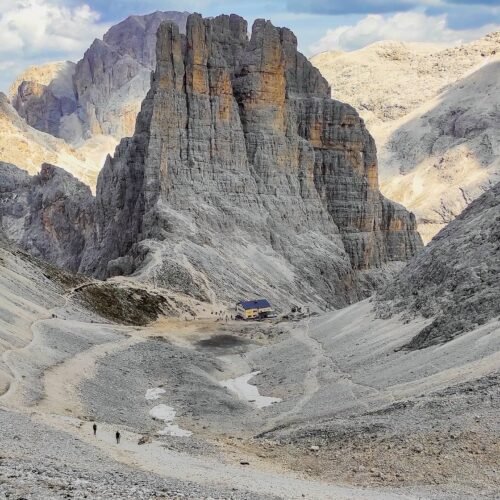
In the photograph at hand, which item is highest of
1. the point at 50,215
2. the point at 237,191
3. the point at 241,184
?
the point at 241,184

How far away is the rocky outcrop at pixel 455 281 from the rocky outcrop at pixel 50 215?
9177cm

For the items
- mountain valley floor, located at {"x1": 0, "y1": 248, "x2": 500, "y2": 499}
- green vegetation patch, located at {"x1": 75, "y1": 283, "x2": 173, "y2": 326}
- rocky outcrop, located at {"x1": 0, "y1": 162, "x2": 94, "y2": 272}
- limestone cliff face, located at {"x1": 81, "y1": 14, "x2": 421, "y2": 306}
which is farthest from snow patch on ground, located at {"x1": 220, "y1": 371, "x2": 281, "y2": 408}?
rocky outcrop, located at {"x1": 0, "y1": 162, "x2": 94, "y2": 272}

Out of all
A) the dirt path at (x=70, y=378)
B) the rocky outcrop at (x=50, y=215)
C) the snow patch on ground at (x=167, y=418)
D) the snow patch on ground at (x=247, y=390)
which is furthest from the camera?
the rocky outcrop at (x=50, y=215)

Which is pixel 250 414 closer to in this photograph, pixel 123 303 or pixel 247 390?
pixel 247 390

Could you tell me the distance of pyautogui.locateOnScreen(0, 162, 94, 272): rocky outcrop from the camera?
154125 millimetres

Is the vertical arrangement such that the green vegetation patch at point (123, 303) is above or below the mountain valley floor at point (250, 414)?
below

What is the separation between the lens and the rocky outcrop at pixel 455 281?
49.9 meters

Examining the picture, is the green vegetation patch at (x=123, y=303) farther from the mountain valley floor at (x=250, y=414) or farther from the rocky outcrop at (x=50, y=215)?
the rocky outcrop at (x=50, y=215)

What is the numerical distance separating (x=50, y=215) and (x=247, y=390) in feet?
382

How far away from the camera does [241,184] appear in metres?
130

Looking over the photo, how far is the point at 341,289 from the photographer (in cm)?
13300

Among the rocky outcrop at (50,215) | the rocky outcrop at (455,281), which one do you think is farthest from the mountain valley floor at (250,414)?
the rocky outcrop at (50,215)

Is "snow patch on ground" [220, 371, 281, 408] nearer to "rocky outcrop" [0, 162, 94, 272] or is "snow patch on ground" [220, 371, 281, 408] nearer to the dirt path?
the dirt path

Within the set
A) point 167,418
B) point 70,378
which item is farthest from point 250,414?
point 70,378
